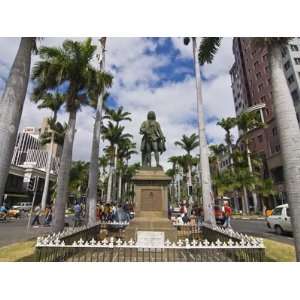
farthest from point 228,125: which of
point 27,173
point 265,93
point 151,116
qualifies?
point 27,173

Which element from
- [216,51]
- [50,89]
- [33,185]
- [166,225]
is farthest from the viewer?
[33,185]

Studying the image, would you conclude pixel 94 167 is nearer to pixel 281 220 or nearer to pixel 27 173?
pixel 281 220

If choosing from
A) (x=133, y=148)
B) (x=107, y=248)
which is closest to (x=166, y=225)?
(x=107, y=248)

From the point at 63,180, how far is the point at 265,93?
48.5 m

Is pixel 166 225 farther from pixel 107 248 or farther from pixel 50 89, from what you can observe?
pixel 50 89

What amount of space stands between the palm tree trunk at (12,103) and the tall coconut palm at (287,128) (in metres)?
6.71

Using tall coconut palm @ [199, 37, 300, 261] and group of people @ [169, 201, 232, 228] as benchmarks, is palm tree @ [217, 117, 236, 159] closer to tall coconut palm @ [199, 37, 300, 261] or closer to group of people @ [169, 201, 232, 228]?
group of people @ [169, 201, 232, 228]

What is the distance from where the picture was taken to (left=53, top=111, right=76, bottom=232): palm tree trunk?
31.7 feet

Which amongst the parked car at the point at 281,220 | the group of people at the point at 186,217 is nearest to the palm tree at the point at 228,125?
the group of people at the point at 186,217

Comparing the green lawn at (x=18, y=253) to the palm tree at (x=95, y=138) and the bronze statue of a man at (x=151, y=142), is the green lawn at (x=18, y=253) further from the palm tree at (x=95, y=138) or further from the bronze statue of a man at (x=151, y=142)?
the bronze statue of a man at (x=151, y=142)

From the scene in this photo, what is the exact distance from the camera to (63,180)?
10.2 metres

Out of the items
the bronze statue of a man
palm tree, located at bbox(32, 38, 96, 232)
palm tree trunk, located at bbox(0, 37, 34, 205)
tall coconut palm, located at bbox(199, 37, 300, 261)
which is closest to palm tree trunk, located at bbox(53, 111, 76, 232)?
palm tree, located at bbox(32, 38, 96, 232)

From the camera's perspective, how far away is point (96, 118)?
47.0 ft

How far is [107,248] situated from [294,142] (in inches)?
212
